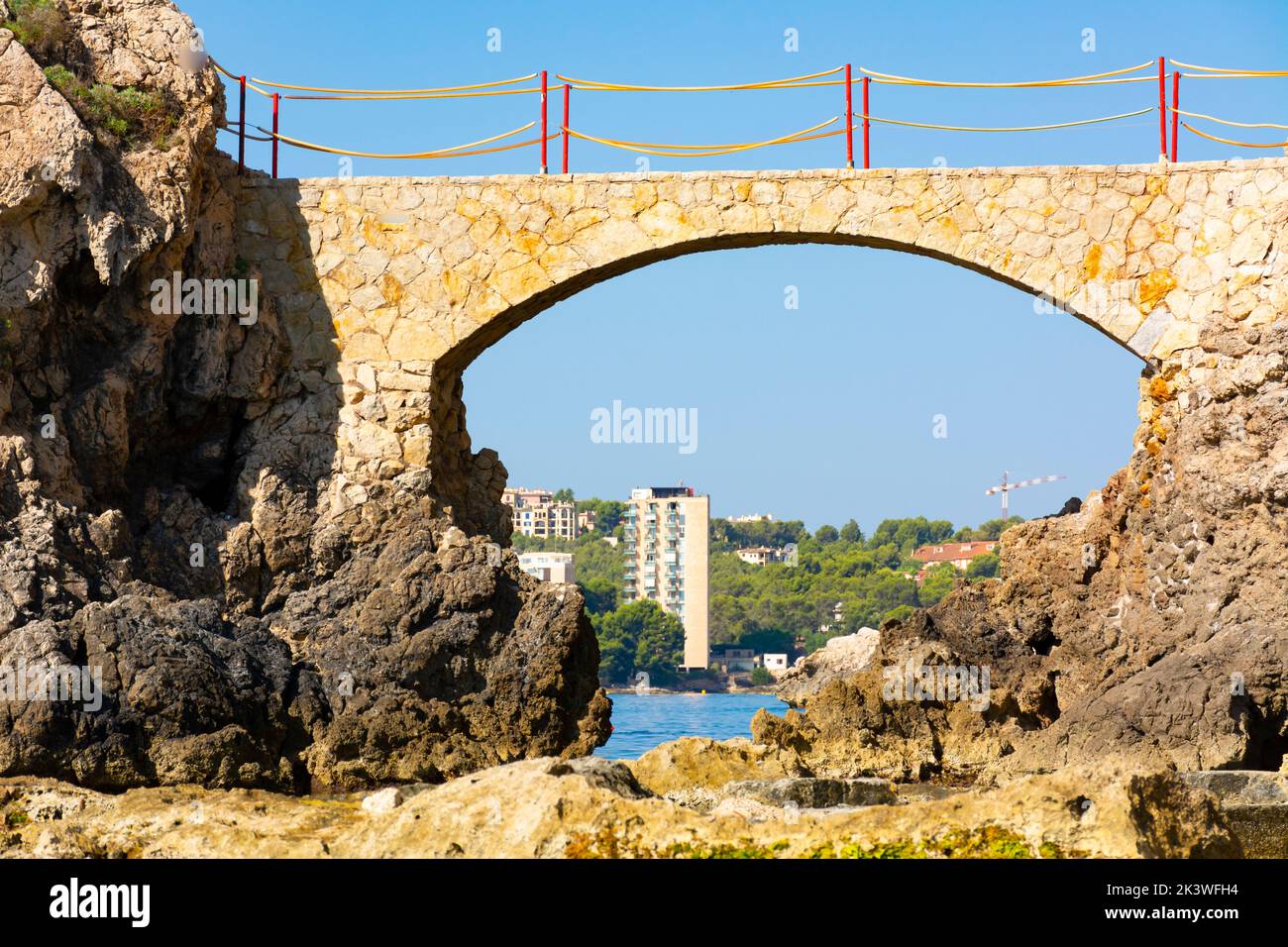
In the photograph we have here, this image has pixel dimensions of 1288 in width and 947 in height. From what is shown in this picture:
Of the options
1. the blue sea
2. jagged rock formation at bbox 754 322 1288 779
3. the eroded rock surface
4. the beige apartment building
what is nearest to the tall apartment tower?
the blue sea

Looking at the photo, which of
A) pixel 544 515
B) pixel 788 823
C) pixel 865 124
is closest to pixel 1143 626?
pixel 865 124

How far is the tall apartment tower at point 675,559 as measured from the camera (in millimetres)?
44531

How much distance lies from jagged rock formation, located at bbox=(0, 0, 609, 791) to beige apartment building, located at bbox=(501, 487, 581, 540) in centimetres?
5661

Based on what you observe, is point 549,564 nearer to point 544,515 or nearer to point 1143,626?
point 1143,626

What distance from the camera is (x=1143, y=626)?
1356 cm

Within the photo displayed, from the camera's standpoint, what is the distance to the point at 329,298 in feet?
46.9

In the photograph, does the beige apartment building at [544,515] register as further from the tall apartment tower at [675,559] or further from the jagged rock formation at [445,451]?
the jagged rock formation at [445,451]

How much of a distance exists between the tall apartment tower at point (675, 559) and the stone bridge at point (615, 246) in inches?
1048

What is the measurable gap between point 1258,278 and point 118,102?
8159 millimetres

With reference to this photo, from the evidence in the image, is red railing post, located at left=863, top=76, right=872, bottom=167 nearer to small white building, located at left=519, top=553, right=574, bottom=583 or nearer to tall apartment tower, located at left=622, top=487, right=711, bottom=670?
small white building, located at left=519, top=553, right=574, bottom=583

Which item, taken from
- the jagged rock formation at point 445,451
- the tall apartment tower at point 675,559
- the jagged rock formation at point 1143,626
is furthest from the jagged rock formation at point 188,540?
the tall apartment tower at point 675,559

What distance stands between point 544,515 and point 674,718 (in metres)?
48.6
